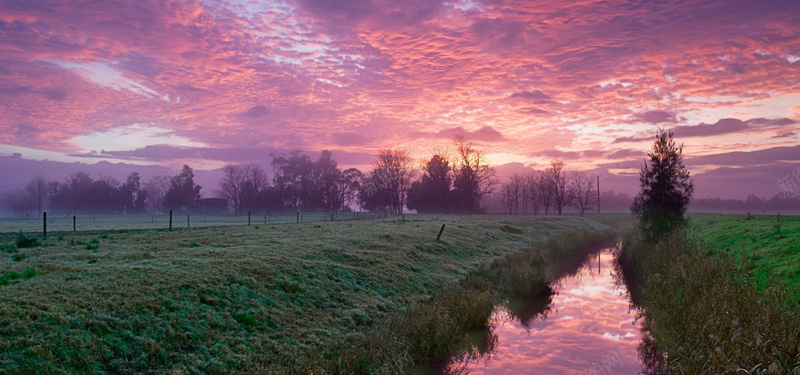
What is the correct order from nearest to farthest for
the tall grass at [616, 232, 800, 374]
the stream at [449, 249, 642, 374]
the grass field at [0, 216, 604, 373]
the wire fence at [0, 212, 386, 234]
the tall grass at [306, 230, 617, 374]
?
the tall grass at [616, 232, 800, 374]
the grass field at [0, 216, 604, 373]
the tall grass at [306, 230, 617, 374]
the stream at [449, 249, 642, 374]
the wire fence at [0, 212, 386, 234]

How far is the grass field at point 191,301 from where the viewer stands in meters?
9.40

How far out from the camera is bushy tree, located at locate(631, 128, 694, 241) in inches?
1256

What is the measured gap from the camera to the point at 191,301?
1246cm

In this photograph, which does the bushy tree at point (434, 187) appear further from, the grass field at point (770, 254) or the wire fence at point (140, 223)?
the grass field at point (770, 254)

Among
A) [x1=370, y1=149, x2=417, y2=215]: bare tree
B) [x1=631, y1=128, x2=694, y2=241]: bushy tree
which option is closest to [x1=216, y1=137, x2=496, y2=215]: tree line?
[x1=370, y1=149, x2=417, y2=215]: bare tree

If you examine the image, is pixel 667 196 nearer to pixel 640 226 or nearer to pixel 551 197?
pixel 640 226

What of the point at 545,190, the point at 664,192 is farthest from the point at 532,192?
the point at 664,192

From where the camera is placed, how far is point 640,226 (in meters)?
33.6

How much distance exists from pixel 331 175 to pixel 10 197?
137 meters

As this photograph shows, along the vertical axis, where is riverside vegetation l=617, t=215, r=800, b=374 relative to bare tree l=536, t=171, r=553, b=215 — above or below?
below

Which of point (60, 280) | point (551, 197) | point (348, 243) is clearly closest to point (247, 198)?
point (551, 197)

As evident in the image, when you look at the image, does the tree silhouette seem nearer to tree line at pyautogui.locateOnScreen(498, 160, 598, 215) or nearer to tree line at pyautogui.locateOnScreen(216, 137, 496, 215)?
tree line at pyautogui.locateOnScreen(216, 137, 496, 215)

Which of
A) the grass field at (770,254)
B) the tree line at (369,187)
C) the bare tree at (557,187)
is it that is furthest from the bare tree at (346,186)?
the grass field at (770,254)

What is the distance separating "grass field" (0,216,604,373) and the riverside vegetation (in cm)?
821
